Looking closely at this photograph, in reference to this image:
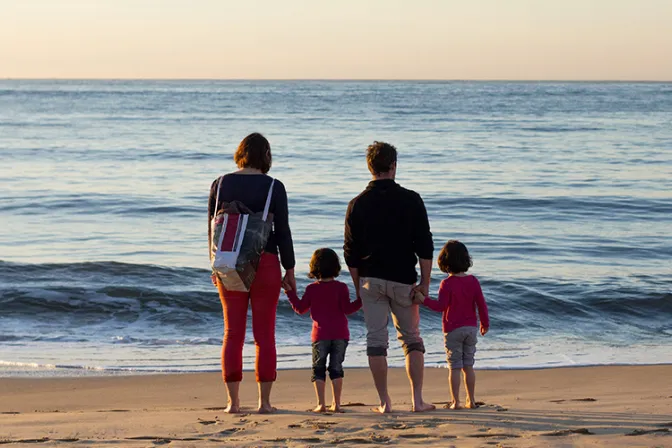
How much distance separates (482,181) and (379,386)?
1897cm

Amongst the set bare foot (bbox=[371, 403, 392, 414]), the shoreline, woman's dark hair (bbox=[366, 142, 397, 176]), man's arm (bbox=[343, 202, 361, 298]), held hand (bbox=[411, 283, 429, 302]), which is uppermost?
woman's dark hair (bbox=[366, 142, 397, 176])

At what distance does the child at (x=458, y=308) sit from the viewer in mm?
5395

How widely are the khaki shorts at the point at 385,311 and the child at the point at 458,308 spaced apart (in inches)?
8.9

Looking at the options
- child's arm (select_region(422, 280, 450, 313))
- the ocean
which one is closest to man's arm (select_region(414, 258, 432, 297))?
child's arm (select_region(422, 280, 450, 313))

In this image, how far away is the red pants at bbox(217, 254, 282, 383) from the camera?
5.20 m

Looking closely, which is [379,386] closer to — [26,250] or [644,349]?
[644,349]

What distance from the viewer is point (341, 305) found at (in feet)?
17.7

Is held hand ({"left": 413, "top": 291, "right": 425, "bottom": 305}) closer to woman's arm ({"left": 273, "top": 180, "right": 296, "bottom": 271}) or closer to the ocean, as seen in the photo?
woman's arm ({"left": 273, "top": 180, "right": 296, "bottom": 271})

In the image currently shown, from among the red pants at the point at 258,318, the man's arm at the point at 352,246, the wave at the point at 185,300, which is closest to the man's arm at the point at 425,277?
the man's arm at the point at 352,246

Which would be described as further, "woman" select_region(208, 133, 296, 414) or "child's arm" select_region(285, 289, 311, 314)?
"child's arm" select_region(285, 289, 311, 314)

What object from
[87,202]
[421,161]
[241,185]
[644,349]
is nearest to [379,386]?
[241,185]

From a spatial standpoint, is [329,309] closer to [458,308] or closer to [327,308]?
[327,308]

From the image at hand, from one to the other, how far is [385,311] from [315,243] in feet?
31.2

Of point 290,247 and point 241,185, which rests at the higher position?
point 241,185
